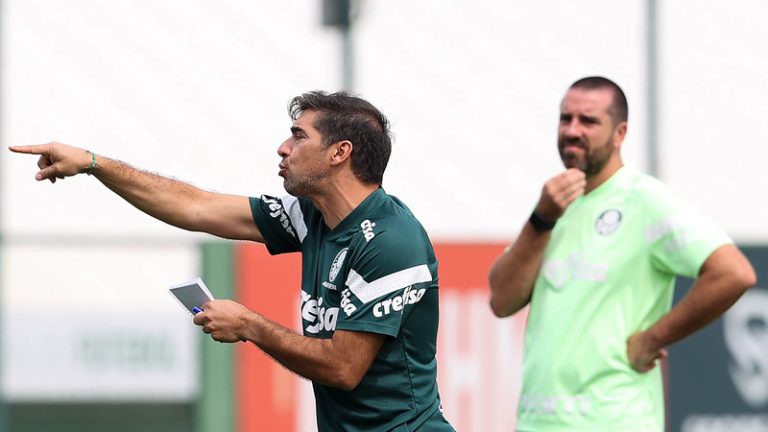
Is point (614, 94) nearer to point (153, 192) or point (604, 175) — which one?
point (604, 175)

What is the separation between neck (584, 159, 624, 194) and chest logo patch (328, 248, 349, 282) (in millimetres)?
1177

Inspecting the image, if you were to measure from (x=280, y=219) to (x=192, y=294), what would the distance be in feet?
2.50

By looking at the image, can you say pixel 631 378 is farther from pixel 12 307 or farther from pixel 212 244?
pixel 12 307

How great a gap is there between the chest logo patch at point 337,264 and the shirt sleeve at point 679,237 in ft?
3.95

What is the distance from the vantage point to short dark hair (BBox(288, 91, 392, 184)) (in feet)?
14.9

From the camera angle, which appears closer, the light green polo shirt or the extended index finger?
the extended index finger

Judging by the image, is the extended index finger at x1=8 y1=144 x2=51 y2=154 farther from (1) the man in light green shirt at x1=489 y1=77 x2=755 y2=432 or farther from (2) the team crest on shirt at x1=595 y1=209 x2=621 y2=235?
(2) the team crest on shirt at x1=595 y1=209 x2=621 y2=235

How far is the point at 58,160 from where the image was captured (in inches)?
180

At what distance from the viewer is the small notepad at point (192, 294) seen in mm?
4090

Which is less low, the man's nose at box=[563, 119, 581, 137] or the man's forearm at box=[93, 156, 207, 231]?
the man's nose at box=[563, 119, 581, 137]

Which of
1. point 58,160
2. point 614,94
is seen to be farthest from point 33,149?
point 614,94

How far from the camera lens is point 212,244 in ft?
29.9

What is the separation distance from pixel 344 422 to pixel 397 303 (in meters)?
0.43

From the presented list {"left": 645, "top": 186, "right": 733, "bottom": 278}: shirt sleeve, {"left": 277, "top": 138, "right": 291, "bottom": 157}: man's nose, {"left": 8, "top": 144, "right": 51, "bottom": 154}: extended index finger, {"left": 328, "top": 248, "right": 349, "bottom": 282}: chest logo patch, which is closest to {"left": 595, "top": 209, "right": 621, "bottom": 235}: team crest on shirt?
{"left": 645, "top": 186, "right": 733, "bottom": 278}: shirt sleeve
